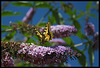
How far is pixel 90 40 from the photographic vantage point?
5.73 ft

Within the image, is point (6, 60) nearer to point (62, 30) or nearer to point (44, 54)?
point (44, 54)

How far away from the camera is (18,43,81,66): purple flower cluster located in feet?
3.21

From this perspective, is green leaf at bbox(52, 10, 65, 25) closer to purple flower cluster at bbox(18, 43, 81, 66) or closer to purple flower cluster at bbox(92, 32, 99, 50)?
purple flower cluster at bbox(92, 32, 99, 50)

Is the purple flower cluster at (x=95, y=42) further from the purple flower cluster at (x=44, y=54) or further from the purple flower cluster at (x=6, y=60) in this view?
the purple flower cluster at (x=6, y=60)

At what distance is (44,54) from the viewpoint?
97 cm

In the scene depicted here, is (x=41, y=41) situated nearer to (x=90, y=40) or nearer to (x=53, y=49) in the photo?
(x=53, y=49)

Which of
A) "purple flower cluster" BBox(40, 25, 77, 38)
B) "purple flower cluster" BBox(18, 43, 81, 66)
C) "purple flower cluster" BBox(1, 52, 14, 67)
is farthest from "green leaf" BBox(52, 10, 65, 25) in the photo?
"purple flower cluster" BBox(1, 52, 14, 67)

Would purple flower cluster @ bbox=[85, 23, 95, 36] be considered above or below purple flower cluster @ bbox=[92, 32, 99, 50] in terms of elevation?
above

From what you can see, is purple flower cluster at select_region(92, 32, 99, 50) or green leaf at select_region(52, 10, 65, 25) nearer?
green leaf at select_region(52, 10, 65, 25)

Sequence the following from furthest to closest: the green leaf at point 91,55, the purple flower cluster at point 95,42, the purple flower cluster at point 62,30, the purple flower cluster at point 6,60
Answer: the purple flower cluster at point 95,42
the green leaf at point 91,55
the purple flower cluster at point 62,30
the purple flower cluster at point 6,60

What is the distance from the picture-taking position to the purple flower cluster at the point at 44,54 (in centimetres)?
98

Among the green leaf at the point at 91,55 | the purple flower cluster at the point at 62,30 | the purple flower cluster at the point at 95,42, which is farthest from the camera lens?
the purple flower cluster at the point at 95,42

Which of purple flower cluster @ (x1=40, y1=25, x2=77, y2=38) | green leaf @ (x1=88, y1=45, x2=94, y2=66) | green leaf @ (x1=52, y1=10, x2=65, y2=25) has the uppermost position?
green leaf @ (x1=52, y1=10, x2=65, y2=25)

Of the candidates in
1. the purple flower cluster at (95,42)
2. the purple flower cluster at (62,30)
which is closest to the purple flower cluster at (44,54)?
the purple flower cluster at (62,30)
